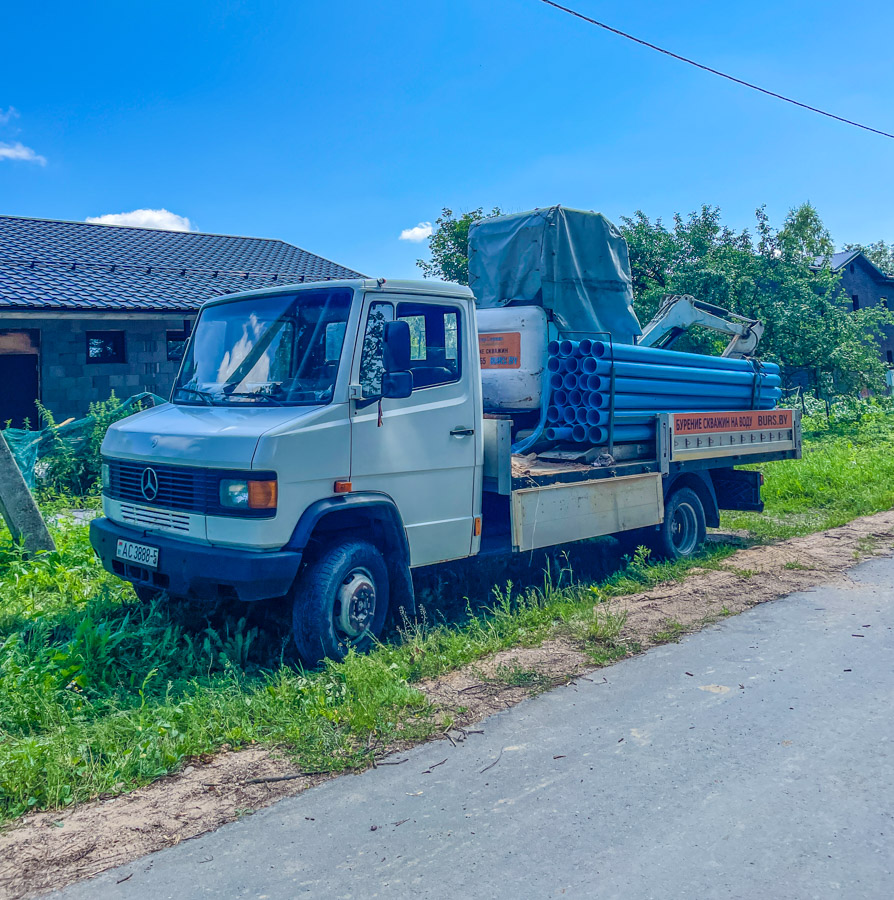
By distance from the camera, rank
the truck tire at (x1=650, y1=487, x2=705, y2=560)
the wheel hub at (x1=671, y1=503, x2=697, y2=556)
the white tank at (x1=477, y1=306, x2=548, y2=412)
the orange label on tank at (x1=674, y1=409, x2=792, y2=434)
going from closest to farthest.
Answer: the white tank at (x1=477, y1=306, x2=548, y2=412), the orange label on tank at (x1=674, y1=409, x2=792, y2=434), the truck tire at (x1=650, y1=487, x2=705, y2=560), the wheel hub at (x1=671, y1=503, x2=697, y2=556)

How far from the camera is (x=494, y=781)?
12.1 ft

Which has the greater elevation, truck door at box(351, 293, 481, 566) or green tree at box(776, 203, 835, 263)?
green tree at box(776, 203, 835, 263)

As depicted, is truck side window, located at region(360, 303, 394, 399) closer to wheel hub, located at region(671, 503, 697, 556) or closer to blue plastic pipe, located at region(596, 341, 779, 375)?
blue plastic pipe, located at region(596, 341, 779, 375)

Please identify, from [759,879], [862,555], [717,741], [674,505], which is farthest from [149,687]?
[862,555]

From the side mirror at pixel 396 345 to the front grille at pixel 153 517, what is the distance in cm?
155

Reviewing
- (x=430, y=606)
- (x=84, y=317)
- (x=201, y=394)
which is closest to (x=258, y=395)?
(x=201, y=394)

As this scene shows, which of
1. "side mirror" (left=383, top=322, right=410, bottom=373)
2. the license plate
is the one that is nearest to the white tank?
"side mirror" (left=383, top=322, right=410, bottom=373)

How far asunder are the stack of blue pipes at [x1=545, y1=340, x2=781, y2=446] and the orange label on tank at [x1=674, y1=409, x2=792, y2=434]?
17 cm

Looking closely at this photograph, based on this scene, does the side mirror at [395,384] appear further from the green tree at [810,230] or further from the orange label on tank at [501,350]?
the green tree at [810,230]

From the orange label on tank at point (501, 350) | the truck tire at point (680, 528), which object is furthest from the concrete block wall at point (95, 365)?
the truck tire at point (680, 528)

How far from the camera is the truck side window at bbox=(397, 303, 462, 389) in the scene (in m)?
5.60

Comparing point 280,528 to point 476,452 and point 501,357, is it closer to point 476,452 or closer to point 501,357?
point 476,452

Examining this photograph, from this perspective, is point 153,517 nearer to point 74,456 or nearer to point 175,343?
point 74,456

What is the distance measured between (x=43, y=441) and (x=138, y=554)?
7.31 metres
